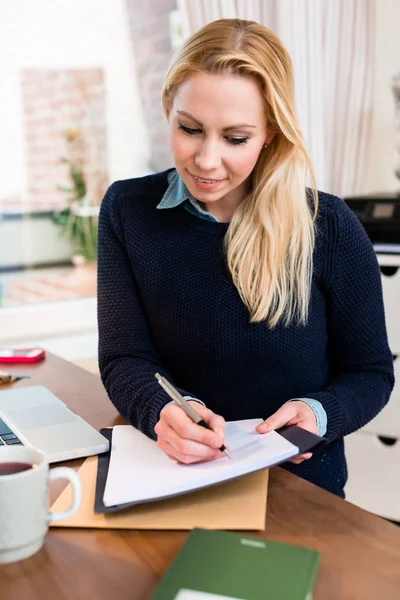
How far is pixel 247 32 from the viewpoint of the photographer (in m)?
1.14

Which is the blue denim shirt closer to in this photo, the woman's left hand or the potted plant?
the woman's left hand

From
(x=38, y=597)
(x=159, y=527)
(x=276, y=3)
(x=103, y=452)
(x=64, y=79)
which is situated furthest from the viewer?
(x=64, y=79)

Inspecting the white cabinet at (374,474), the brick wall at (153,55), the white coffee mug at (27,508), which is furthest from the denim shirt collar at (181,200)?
the brick wall at (153,55)

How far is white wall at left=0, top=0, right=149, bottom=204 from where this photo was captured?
7.87ft

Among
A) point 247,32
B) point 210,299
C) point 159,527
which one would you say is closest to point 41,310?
point 210,299

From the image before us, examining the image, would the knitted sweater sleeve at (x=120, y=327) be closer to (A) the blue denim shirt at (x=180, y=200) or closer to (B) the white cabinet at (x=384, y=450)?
(A) the blue denim shirt at (x=180, y=200)

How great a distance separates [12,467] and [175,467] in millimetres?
207

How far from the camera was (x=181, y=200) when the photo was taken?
1249mm

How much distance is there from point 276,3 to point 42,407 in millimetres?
1745

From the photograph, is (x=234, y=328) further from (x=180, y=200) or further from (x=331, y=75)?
(x=331, y=75)

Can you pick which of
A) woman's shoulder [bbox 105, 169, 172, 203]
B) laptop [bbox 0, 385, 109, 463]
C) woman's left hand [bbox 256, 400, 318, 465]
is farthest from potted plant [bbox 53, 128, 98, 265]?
woman's left hand [bbox 256, 400, 318, 465]

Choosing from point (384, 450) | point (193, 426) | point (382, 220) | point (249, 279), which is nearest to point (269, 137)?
point (249, 279)

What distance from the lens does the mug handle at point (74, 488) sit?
728 mm

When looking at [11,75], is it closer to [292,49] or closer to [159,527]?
[292,49]
